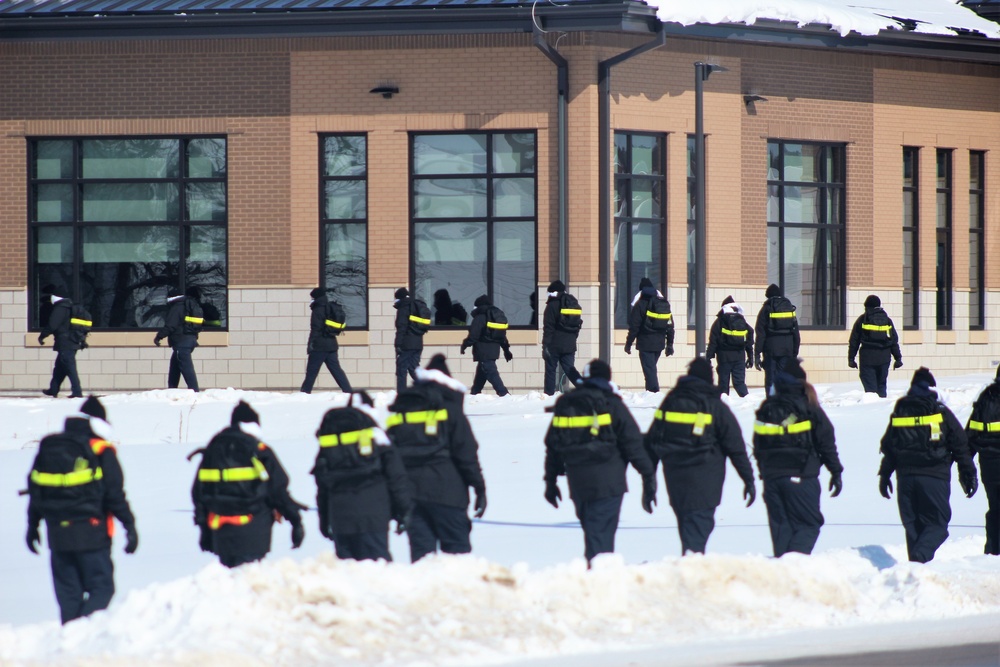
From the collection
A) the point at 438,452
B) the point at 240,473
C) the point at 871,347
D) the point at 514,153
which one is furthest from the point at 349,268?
the point at 240,473

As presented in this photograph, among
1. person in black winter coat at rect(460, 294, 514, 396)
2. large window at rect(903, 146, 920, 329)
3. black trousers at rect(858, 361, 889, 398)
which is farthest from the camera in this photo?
large window at rect(903, 146, 920, 329)

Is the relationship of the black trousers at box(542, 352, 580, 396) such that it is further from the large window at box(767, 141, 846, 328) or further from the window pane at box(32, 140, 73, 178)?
the window pane at box(32, 140, 73, 178)

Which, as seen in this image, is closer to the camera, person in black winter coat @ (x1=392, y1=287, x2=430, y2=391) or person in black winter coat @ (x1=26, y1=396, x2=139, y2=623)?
person in black winter coat @ (x1=26, y1=396, x2=139, y2=623)

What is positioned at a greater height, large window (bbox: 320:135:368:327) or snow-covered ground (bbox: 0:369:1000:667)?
large window (bbox: 320:135:368:327)

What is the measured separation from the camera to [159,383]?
2434cm

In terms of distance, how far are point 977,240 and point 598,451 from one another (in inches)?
782

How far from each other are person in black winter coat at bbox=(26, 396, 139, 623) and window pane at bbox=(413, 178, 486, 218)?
15375 mm

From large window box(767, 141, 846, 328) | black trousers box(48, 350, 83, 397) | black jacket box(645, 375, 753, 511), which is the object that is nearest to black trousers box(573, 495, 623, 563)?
black jacket box(645, 375, 753, 511)

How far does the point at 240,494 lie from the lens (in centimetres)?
909

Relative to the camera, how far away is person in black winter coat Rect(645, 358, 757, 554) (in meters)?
10.4

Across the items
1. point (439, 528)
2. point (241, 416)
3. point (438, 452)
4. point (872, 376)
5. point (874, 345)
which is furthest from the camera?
point (872, 376)

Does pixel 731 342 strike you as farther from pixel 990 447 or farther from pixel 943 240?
pixel 943 240

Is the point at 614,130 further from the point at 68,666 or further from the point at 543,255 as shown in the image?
the point at 68,666

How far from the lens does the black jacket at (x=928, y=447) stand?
10.9 metres
